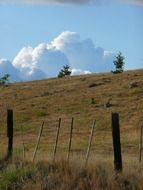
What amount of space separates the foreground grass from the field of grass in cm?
1413

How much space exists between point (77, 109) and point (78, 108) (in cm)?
34

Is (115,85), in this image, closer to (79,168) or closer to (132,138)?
(132,138)

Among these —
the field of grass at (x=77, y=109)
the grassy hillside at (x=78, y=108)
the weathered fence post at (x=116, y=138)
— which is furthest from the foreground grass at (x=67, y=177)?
the grassy hillside at (x=78, y=108)

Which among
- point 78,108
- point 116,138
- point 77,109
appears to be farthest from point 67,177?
point 78,108

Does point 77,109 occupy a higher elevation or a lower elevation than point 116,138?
higher

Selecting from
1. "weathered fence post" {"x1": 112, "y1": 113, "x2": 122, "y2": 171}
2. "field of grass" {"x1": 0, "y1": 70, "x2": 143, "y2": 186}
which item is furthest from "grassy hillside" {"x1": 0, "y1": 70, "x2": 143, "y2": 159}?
"weathered fence post" {"x1": 112, "y1": 113, "x2": 122, "y2": 171}

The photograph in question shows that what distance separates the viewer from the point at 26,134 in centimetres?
4659

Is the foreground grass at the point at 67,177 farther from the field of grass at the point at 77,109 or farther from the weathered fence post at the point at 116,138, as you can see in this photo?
the field of grass at the point at 77,109

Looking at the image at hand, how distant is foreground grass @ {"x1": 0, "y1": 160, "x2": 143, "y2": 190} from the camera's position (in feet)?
56.6

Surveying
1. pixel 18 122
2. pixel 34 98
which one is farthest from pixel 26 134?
pixel 34 98

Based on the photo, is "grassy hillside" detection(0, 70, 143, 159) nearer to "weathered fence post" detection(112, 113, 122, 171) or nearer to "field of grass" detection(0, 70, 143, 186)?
"field of grass" detection(0, 70, 143, 186)

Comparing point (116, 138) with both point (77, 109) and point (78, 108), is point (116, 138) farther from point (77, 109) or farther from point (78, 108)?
point (78, 108)

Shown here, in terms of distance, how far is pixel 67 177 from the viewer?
59.2 ft

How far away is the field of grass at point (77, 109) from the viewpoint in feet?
133
